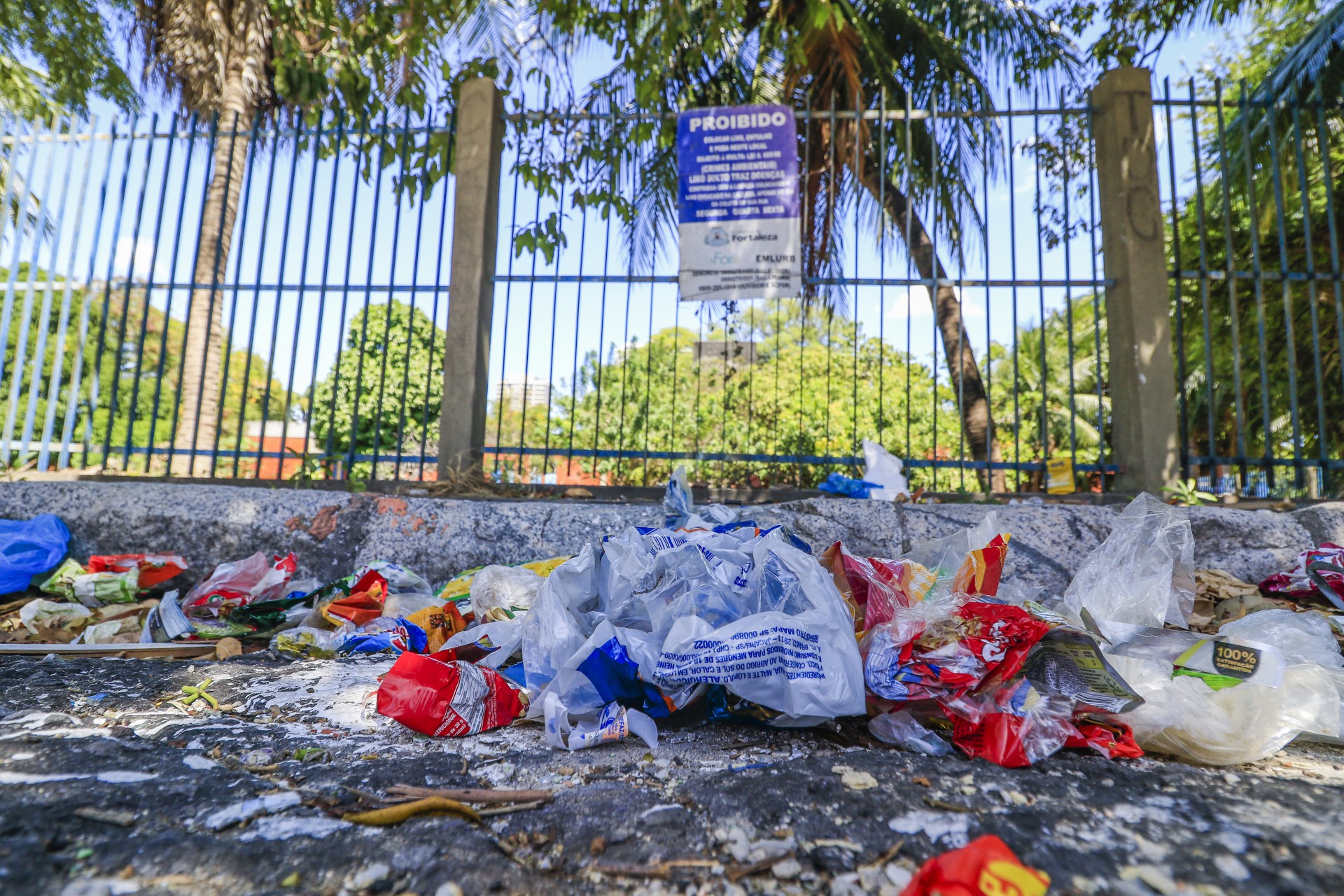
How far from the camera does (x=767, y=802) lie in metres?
1.25

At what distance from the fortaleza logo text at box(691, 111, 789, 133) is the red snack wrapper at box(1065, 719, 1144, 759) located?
340 centimetres

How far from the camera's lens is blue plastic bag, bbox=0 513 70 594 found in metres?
2.95

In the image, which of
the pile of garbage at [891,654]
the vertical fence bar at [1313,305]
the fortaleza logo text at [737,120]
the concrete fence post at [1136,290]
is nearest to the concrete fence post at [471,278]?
the fortaleza logo text at [737,120]

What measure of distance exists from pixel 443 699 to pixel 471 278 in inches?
113

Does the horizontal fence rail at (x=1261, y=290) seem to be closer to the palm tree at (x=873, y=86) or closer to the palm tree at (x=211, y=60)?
the palm tree at (x=873, y=86)

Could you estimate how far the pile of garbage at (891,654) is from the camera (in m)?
1.52

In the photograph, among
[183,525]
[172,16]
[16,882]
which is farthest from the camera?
[172,16]

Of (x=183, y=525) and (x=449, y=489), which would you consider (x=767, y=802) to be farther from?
(x=183, y=525)

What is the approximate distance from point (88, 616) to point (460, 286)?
7.33ft

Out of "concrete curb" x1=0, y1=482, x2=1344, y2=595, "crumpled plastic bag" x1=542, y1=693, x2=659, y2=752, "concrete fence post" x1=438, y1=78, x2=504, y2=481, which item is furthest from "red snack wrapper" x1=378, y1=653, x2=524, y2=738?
"concrete fence post" x1=438, y1=78, x2=504, y2=481

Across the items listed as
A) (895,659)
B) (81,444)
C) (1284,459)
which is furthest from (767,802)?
(81,444)

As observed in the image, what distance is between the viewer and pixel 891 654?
5.49ft

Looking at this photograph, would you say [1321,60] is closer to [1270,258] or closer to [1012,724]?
[1270,258]

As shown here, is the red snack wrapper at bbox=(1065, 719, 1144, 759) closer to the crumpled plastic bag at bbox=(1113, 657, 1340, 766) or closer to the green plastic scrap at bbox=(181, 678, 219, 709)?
the crumpled plastic bag at bbox=(1113, 657, 1340, 766)
